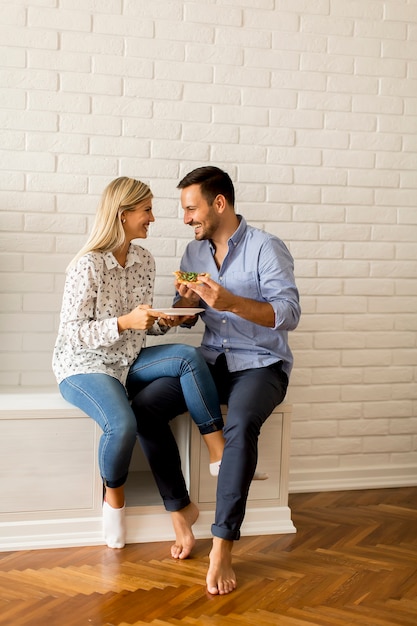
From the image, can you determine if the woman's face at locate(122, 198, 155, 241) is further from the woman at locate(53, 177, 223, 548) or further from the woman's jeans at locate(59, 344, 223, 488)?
the woman's jeans at locate(59, 344, 223, 488)

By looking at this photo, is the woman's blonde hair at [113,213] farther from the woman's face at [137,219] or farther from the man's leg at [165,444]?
the man's leg at [165,444]

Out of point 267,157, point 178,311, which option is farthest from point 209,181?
point 178,311

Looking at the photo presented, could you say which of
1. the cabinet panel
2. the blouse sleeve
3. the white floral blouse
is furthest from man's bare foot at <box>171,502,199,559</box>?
the blouse sleeve

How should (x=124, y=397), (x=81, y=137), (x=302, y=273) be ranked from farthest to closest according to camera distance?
(x=302, y=273)
(x=81, y=137)
(x=124, y=397)

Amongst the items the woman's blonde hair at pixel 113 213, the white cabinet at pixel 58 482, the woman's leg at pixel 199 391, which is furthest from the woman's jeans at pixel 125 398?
the woman's blonde hair at pixel 113 213

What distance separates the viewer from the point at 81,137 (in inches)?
126

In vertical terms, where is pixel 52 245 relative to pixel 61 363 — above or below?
above

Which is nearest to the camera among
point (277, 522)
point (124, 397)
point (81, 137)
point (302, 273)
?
point (124, 397)

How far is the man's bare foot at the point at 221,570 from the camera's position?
95.5 inches

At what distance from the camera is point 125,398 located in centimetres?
274

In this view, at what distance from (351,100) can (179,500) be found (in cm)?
200

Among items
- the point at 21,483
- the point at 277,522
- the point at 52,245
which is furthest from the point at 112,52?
the point at 277,522

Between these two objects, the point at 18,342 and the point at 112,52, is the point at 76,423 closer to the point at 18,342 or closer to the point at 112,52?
the point at 18,342

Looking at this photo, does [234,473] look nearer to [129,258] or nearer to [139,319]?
[139,319]
